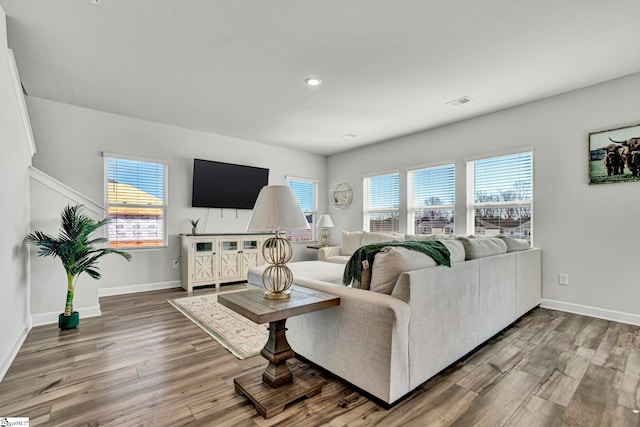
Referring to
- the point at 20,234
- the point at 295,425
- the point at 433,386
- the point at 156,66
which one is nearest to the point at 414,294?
the point at 433,386

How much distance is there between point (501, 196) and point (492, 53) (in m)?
2.13

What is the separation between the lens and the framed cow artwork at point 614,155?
10.5 feet

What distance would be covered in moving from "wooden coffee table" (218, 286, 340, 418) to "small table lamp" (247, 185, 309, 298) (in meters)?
0.11

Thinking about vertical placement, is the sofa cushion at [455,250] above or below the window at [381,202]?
below

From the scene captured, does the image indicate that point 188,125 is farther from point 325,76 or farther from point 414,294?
A: point 414,294

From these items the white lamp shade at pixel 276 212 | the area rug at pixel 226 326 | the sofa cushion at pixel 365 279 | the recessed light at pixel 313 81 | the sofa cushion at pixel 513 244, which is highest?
the recessed light at pixel 313 81

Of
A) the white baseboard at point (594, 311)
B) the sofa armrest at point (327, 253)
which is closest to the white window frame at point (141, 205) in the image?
the sofa armrest at point (327, 253)

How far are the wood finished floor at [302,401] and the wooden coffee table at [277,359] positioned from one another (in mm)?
62

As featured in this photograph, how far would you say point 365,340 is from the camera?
1787 mm

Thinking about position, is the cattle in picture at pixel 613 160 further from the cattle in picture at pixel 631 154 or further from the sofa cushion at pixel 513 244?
the sofa cushion at pixel 513 244

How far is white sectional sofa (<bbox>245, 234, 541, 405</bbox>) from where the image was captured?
1.72 meters

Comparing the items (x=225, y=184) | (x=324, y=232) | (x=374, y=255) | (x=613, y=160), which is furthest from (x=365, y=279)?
(x=324, y=232)

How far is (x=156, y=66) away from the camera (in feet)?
10.0

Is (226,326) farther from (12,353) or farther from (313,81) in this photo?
(313,81)
